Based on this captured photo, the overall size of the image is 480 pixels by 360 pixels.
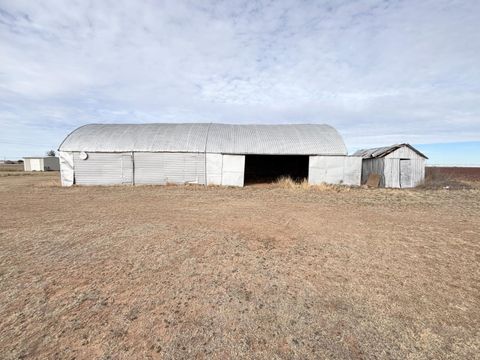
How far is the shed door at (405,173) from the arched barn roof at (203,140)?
14.9ft

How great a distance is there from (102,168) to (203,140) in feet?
25.3

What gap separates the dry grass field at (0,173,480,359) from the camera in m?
2.96

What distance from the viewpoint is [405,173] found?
18859 millimetres

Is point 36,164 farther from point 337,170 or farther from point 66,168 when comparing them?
point 337,170

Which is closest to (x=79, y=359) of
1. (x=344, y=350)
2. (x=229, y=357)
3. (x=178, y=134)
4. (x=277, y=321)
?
(x=229, y=357)

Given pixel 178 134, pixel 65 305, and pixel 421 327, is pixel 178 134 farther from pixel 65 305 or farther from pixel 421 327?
pixel 421 327

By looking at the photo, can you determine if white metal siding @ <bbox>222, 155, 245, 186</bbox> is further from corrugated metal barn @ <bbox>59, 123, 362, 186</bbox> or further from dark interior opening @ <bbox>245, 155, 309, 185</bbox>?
dark interior opening @ <bbox>245, 155, 309, 185</bbox>

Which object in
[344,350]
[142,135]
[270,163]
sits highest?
[142,135]

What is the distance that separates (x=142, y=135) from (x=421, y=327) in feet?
65.4

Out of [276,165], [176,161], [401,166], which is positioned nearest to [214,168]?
[176,161]

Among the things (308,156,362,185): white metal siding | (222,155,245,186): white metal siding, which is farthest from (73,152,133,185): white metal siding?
(308,156,362,185): white metal siding

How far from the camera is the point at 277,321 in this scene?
337 cm

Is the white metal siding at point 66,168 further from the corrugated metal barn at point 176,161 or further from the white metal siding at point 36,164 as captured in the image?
the white metal siding at point 36,164

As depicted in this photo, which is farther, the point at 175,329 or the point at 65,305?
the point at 65,305
